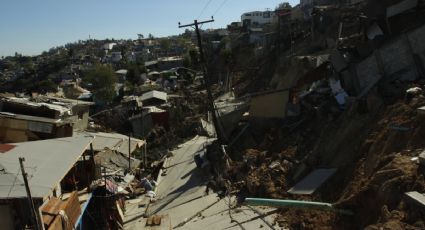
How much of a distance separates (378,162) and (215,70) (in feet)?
161

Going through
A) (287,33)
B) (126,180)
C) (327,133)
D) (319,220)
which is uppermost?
(287,33)

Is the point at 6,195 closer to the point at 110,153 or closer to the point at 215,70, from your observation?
the point at 110,153

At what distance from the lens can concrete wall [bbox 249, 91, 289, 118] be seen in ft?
65.7

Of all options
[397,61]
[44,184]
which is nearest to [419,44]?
[397,61]

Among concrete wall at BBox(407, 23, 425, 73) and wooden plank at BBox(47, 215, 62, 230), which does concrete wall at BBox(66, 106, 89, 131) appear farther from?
concrete wall at BBox(407, 23, 425, 73)

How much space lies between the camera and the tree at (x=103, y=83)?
5544cm

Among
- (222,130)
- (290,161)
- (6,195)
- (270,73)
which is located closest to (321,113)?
(290,161)

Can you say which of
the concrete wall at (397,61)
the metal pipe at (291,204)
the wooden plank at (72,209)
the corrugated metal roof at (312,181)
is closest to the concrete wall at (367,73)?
the concrete wall at (397,61)

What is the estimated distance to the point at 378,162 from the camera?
11.4 m

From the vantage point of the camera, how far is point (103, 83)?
5922 centimetres

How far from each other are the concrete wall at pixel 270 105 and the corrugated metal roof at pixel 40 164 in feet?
25.6

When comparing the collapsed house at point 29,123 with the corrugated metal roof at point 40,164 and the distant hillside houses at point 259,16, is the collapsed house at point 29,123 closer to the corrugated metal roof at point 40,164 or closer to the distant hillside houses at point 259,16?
the corrugated metal roof at point 40,164

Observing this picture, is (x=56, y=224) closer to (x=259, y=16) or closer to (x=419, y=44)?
(x=419, y=44)

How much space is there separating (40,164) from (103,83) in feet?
155
